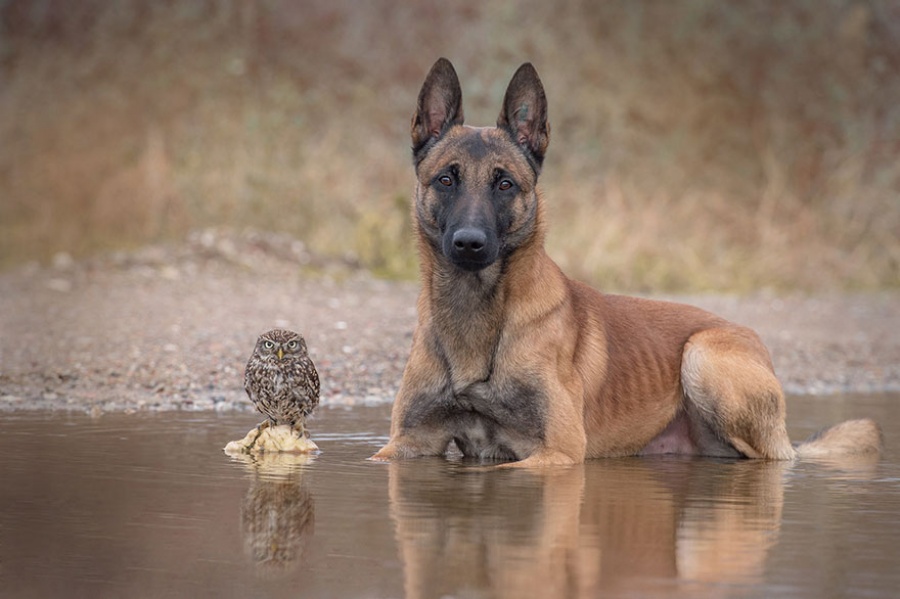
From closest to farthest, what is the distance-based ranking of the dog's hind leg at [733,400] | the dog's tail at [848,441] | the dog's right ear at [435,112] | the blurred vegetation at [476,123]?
the dog's right ear at [435,112], the dog's hind leg at [733,400], the dog's tail at [848,441], the blurred vegetation at [476,123]

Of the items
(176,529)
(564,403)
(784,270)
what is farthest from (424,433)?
(784,270)

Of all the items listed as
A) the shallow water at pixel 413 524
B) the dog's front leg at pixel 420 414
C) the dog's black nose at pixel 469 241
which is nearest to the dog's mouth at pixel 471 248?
the dog's black nose at pixel 469 241

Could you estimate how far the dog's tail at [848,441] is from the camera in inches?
298

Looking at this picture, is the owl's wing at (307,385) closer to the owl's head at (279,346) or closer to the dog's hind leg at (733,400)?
the owl's head at (279,346)

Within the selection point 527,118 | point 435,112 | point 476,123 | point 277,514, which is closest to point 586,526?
point 277,514

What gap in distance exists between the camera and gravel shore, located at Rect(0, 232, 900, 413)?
9578mm

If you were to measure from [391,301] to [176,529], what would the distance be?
9125 mm

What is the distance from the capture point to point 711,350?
24.8 feet

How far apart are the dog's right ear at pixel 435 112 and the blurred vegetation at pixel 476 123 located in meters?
9.18

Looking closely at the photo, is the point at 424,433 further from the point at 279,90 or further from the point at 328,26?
the point at 328,26

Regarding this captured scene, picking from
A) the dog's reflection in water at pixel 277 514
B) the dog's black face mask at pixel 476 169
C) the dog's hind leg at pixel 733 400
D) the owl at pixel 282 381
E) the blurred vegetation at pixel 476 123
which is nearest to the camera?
the dog's reflection in water at pixel 277 514

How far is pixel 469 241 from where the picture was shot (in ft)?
21.8

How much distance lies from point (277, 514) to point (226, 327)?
6656 mm

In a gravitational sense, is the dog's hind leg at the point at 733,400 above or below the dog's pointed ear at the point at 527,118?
below
